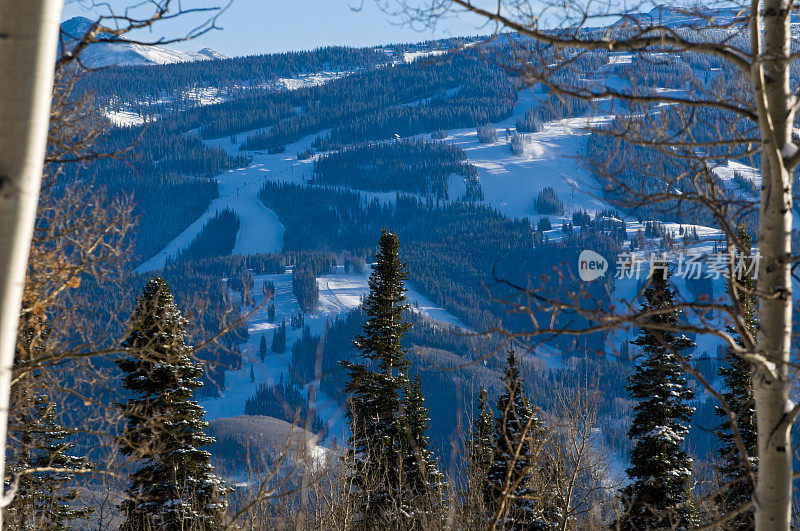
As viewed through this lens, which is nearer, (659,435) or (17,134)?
(17,134)

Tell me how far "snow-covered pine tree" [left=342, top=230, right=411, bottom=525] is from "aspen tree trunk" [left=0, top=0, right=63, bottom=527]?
1950 centimetres

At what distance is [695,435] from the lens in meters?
131

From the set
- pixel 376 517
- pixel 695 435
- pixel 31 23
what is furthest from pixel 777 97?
pixel 695 435

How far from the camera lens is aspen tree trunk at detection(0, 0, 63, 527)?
1.95 m

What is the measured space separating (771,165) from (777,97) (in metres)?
0.40

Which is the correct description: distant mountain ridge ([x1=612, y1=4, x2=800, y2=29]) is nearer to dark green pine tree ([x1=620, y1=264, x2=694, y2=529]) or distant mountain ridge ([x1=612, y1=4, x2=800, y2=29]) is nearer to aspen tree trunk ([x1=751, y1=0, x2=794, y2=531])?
aspen tree trunk ([x1=751, y1=0, x2=794, y2=531])

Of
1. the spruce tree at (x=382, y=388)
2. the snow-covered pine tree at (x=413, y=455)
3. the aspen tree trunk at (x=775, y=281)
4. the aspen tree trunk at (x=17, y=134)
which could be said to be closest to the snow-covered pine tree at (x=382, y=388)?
the spruce tree at (x=382, y=388)

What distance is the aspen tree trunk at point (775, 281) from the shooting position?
3.52 metres

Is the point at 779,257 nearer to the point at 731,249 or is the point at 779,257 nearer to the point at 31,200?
the point at 731,249

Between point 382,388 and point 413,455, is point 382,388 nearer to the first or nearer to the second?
point 382,388

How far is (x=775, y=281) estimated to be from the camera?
3.57m

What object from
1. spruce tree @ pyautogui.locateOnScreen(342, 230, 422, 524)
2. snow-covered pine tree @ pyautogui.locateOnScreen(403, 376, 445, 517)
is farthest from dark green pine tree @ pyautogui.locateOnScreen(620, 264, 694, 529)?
spruce tree @ pyautogui.locateOnScreen(342, 230, 422, 524)

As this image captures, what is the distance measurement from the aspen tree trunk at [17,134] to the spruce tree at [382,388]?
1932 cm

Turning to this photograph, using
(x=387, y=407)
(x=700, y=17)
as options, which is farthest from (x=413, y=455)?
(x=700, y=17)
